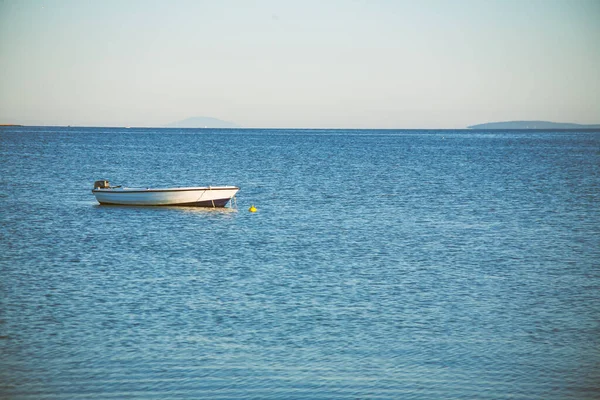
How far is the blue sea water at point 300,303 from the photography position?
1570 cm

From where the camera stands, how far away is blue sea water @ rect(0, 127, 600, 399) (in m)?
15.7

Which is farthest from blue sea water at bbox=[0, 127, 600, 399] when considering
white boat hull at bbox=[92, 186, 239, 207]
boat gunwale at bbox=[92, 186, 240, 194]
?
boat gunwale at bbox=[92, 186, 240, 194]

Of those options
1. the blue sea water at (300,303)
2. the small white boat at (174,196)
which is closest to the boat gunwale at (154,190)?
the small white boat at (174,196)

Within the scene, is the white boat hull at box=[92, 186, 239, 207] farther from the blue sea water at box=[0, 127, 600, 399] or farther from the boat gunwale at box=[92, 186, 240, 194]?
the blue sea water at box=[0, 127, 600, 399]

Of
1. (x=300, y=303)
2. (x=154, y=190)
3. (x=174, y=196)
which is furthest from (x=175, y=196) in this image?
(x=300, y=303)

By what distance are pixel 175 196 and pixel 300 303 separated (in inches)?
1067

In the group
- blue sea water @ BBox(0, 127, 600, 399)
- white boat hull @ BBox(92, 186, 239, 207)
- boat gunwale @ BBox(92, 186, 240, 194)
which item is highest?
boat gunwale @ BBox(92, 186, 240, 194)

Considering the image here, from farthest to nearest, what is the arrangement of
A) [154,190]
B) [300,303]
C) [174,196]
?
[174,196]
[154,190]
[300,303]

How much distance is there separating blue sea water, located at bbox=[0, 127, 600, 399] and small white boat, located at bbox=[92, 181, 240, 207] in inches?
50.7

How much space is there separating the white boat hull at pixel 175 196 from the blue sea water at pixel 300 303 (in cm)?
128

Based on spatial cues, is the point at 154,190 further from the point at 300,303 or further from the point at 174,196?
the point at 300,303

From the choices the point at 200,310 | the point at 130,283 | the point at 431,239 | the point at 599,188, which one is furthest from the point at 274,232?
the point at 599,188

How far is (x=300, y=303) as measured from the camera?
71.3 ft

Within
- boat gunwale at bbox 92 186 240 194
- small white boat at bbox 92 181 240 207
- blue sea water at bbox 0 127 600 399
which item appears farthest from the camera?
small white boat at bbox 92 181 240 207
